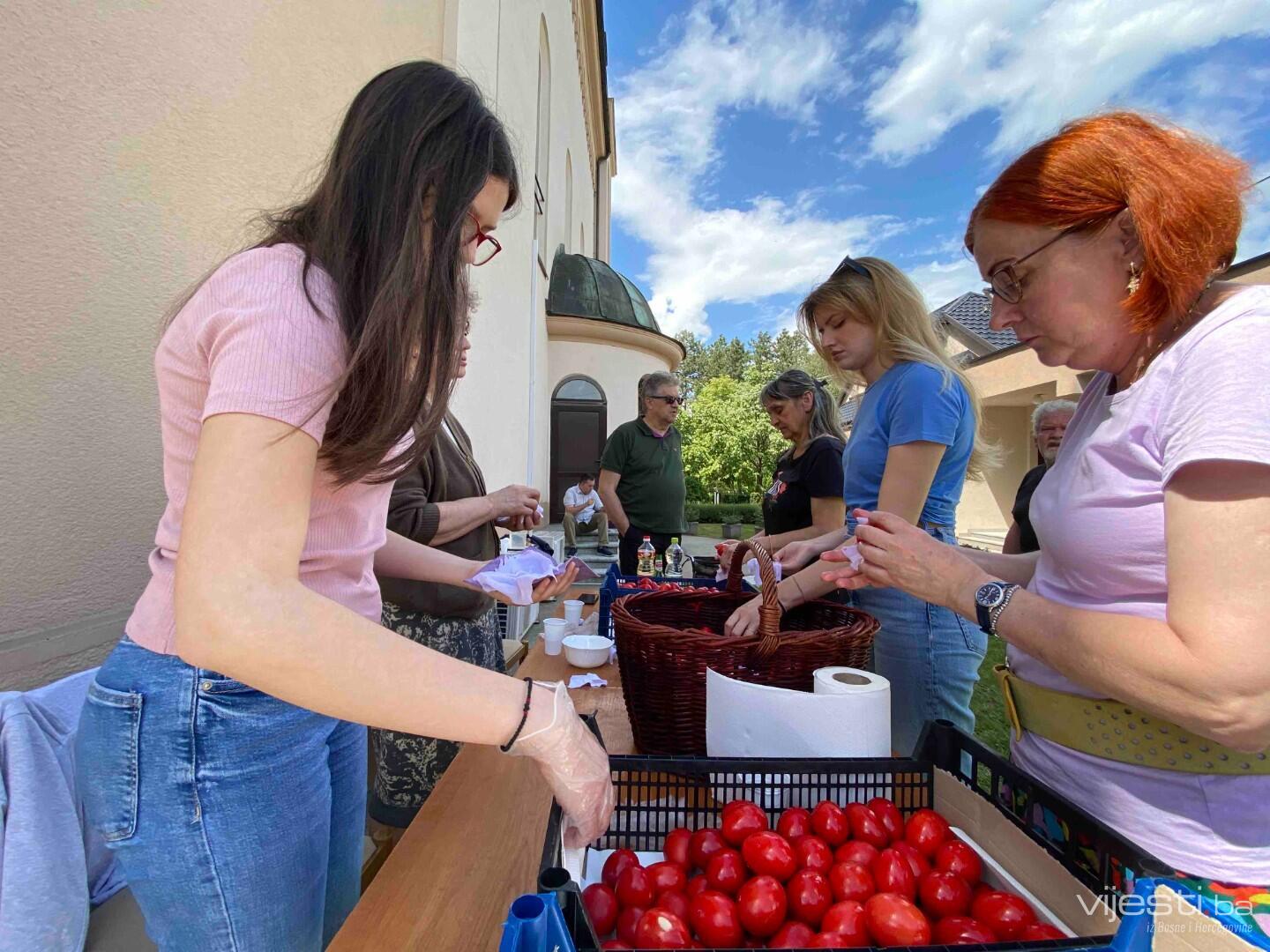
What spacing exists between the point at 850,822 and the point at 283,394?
3.06 ft

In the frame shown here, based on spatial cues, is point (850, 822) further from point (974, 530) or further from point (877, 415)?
point (974, 530)

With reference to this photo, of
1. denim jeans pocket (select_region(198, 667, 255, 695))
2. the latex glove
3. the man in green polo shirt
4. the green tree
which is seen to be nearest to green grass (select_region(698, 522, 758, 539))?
the green tree

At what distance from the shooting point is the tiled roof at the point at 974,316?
14.6m

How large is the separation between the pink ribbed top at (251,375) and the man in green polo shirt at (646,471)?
356 cm

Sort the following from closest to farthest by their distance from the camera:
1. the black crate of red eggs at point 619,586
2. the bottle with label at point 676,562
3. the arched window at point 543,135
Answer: the black crate of red eggs at point 619,586, the bottle with label at point 676,562, the arched window at point 543,135

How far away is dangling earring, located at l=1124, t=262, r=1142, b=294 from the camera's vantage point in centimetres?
86

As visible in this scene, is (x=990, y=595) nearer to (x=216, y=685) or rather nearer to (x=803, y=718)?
(x=803, y=718)

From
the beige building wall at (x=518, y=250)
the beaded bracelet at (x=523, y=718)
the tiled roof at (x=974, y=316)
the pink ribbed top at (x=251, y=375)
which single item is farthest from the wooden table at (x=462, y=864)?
the tiled roof at (x=974, y=316)

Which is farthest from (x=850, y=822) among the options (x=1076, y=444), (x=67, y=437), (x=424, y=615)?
(x=67, y=437)

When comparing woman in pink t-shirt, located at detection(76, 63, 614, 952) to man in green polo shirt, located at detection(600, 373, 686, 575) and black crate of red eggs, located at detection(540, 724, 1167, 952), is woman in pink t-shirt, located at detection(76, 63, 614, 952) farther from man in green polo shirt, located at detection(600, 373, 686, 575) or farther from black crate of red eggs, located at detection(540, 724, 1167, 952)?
man in green polo shirt, located at detection(600, 373, 686, 575)

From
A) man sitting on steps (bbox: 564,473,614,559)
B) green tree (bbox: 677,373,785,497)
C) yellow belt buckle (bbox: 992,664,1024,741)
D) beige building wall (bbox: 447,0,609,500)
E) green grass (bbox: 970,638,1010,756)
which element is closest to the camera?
yellow belt buckle (bbox: 992,664,1024,741)

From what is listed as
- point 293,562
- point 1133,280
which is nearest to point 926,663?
point 1133,280

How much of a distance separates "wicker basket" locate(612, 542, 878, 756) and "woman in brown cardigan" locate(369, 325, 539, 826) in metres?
0.76

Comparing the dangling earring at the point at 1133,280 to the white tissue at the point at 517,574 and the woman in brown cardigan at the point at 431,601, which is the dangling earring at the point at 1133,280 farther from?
the woman in brown cardigan at the point at 431,601
